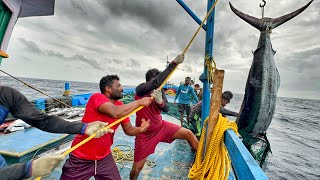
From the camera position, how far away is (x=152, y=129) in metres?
3.34

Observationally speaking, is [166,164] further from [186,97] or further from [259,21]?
[186,97]

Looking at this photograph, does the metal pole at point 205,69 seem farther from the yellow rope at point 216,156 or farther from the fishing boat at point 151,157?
the yellow rope at point 216,156

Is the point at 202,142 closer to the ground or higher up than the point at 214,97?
closer to the ground

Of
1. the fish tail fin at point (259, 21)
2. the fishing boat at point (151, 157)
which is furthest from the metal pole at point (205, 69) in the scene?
the fish tail fin at point (259, 21)

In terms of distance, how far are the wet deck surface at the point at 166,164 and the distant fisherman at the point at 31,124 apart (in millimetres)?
2086

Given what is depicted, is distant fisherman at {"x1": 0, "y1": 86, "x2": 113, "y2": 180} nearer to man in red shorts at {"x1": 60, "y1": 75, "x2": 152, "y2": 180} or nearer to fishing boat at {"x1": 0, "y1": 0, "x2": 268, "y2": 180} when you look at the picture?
man in red shorts at {"x1": 60, "y1": 75, "x2": 152, "y2": 180}

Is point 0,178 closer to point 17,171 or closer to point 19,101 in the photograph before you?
point 17,171

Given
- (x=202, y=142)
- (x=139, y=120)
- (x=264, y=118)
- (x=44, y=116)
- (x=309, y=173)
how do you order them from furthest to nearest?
(x=309, y=173) → (x=264, y=118) → (x=139, y=120) → (x=202, y=142) → (x=44, y=116)

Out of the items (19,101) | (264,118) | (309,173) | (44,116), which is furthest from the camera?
(309,173)

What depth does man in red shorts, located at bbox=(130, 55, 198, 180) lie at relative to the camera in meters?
3.13

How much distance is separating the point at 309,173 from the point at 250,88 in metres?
6.67

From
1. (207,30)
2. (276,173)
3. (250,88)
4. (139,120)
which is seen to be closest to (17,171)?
(139,120)

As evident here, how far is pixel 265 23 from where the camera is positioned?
350 centimetres

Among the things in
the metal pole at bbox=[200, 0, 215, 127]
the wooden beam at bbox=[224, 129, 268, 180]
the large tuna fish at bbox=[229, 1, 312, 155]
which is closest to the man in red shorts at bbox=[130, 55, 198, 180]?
the metal pole at bbox=[200, 0, 215, 127]
